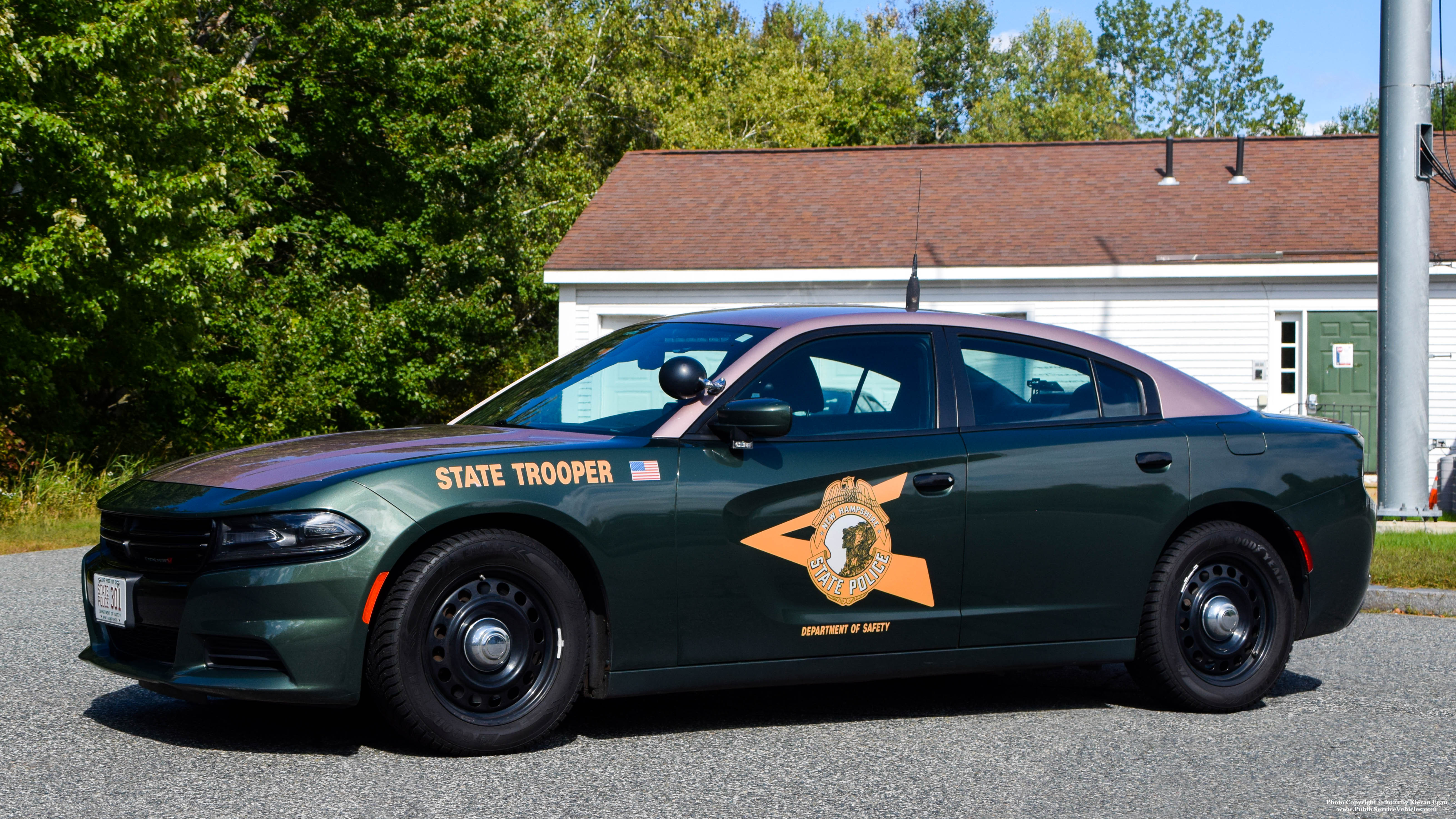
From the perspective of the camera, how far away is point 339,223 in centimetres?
2747

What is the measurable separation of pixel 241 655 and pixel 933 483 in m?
2.46

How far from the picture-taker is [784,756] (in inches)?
193

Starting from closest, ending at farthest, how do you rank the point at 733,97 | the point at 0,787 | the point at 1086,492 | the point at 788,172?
the point at 0,787, the point at 1086,492, the point at 788,172, the point at 733,97

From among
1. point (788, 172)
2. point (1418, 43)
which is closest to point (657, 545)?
point (1418, 43)

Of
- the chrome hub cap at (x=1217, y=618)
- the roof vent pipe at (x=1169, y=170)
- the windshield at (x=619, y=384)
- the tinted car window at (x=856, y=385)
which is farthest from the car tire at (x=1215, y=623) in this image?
the roof vent pipe at (x=1169, y=170)

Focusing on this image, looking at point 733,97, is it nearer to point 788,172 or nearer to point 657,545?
point 788,172

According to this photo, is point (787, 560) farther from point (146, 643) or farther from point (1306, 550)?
point (1306, 550)

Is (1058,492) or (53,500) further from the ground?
(1058,492)

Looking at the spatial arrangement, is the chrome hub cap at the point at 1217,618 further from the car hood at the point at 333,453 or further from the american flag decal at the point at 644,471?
the car hood at the point at 333,453

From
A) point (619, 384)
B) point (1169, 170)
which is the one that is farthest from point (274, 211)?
point (619, 384)

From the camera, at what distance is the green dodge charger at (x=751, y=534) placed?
4.48 m

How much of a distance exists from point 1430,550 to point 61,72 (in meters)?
14.1

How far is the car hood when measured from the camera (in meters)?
4.62

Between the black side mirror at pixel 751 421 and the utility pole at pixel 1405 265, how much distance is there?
7894 millimetres
